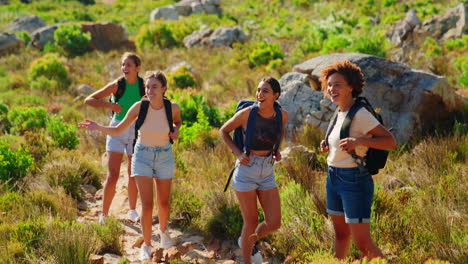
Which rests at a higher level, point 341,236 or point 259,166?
point 259,166

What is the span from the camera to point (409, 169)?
6336 mm

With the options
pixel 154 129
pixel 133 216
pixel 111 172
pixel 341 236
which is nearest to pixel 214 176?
pixel 133 216

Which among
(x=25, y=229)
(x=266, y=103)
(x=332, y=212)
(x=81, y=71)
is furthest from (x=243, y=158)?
(x=81, y=71)

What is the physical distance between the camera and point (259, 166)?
3939 mm

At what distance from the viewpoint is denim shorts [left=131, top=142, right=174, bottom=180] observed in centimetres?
451

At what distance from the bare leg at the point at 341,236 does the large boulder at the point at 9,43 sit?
1802 cm

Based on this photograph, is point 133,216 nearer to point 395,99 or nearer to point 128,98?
point 128,98

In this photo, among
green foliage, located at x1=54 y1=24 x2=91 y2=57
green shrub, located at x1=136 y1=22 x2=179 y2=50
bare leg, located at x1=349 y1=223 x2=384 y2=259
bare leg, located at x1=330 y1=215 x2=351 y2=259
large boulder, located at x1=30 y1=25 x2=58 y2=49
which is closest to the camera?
bare leg, located at x1=349 y1=223 x2=384 y2=259

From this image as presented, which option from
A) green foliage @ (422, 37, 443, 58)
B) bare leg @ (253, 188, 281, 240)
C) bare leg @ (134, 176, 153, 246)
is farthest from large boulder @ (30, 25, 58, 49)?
bare leg @ (253, 188, 281, 240)

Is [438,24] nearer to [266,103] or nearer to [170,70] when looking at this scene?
[170,70]

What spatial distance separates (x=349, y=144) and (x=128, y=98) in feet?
9.71

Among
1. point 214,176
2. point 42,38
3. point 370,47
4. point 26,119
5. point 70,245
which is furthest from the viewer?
point 42,38

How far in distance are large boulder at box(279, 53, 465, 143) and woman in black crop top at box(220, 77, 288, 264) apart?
390cm

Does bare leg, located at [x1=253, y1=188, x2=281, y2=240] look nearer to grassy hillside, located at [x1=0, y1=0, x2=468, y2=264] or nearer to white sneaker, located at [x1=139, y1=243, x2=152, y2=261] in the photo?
grassy hillside, located at [x1=0, y1=0, x2=468, y2=264]
